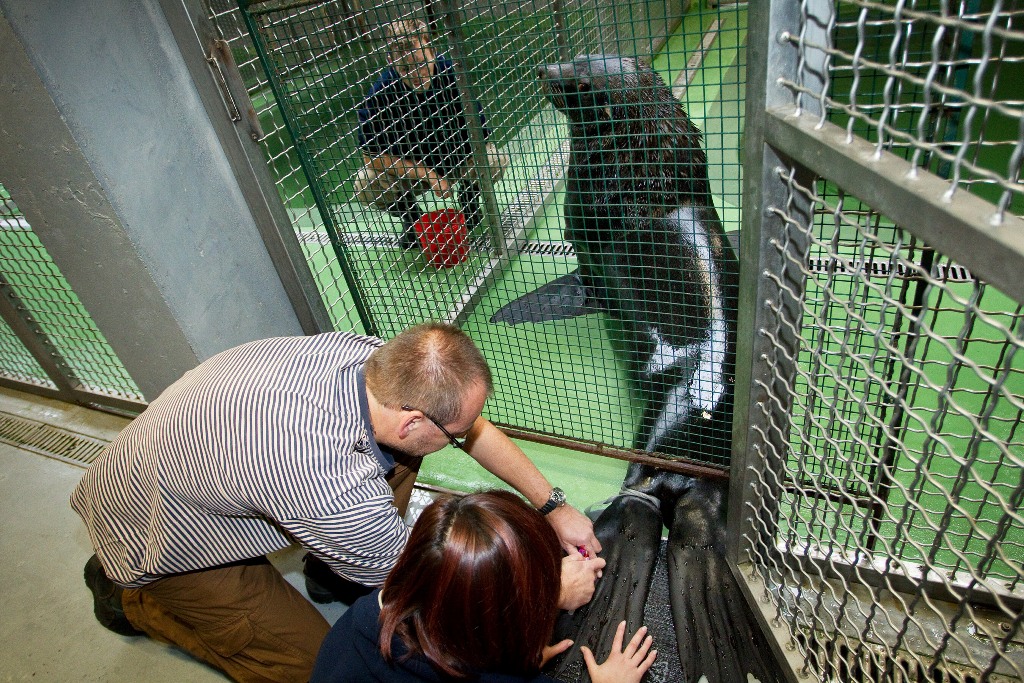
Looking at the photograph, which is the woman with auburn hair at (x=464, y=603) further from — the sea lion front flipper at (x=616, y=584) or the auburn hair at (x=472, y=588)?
the sea lion front flipper at (x=616, y=584)

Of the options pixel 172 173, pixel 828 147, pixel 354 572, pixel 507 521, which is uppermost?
pixel 828 147

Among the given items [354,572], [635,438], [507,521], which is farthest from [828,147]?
[635,438]

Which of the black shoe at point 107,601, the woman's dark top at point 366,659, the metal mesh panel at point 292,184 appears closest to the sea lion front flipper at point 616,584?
the woman's dark top at point 366,659

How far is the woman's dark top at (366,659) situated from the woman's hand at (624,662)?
30 cm

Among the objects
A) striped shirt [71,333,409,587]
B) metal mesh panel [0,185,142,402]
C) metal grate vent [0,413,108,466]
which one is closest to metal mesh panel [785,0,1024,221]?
striped shirt [71,333,409,587]

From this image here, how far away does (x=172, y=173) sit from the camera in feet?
7.13

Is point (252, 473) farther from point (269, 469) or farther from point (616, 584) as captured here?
point (616, 584)

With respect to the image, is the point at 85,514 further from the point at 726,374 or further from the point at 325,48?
the point at 726,374

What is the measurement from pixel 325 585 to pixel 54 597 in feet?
3.59

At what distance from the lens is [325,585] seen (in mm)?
2402

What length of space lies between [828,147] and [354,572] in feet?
4.81

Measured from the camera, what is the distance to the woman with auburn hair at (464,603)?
1293mm

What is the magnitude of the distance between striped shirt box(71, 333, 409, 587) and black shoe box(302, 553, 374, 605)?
562mm

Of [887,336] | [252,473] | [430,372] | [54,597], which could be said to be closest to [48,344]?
[54,597]
